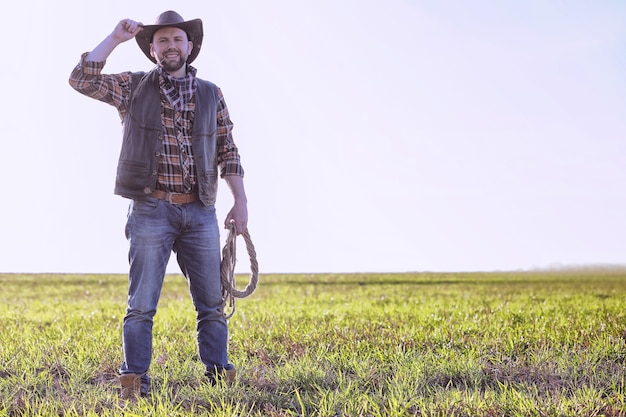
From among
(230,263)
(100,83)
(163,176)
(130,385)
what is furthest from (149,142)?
(130,385)

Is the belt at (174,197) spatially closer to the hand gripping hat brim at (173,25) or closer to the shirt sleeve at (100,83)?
the shirt sleeve at (100,83)

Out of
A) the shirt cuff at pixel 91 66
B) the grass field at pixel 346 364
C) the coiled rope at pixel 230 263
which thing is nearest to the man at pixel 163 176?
the shirt cuff at pixel 91 66

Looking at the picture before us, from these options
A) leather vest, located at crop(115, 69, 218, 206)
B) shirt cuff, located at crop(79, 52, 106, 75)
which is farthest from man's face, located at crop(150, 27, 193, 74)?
shirt cuff, located at crop(79, 52, 106, 75)

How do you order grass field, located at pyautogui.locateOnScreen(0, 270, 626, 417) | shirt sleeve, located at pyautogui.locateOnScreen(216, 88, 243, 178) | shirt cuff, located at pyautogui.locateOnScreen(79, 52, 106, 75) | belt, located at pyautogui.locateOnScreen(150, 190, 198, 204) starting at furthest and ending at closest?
shirt sleeve, located at pyautogui.locateOnScreen(216, 88, 243, 178)
belt, located at pyautogui.locateOnScreen(150, 190, 198, 204)
shirt cuff, located at pyautogui.locateOnScreen(79, 52, 106, 75)
grass field, located at pyautogui.locateOnScreen(0, 270, 626, 417)

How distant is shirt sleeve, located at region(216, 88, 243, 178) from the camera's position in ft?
18.7

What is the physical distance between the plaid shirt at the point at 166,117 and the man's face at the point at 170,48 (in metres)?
0.24

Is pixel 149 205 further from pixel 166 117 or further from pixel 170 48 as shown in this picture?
pixel 170 48

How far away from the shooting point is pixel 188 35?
5.66m

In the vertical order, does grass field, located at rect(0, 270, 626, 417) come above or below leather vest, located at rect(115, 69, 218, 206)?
below

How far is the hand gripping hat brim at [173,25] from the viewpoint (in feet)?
17.6

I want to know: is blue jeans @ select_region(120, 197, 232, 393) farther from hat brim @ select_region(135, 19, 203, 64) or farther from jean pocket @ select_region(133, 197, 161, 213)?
hat brim @ select_region(135, 19, 203, 64)

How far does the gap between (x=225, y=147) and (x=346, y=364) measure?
2.26 meters

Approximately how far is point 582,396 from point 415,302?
24.8 feet

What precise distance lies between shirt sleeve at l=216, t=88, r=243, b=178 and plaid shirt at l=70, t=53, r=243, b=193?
356mm
